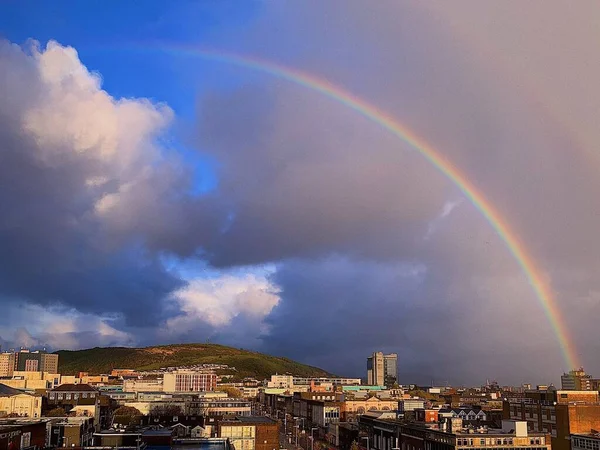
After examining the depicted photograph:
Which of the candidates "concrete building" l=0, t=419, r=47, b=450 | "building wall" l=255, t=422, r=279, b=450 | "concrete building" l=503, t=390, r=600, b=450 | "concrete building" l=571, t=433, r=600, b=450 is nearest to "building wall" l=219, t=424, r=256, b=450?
"building wall" l=255, t=422, r=279, b=450

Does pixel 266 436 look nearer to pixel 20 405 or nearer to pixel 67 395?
pixel 20 405

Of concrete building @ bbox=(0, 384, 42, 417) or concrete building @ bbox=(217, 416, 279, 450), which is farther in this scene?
concrete building @ bbox=(0, 384, 42, 417)

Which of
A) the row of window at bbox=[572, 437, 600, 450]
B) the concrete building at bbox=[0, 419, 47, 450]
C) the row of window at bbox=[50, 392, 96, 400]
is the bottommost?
the row of window at bbox=[572, 437, 600, 450]

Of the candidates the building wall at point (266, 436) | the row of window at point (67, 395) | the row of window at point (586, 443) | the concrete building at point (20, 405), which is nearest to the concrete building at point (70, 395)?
the row of window at point (67, 395)

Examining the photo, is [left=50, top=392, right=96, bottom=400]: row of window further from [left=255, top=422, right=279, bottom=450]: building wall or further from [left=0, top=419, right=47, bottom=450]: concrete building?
[left=0, top=419, right=47, bottom=450]: concrete building

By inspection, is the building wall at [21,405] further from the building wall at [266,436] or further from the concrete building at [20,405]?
the building wall at [266,436]

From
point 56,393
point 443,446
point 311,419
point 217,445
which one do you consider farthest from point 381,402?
point 217,445

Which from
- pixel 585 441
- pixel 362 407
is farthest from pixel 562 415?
pixel 362 407
